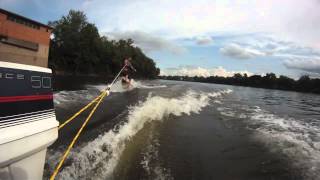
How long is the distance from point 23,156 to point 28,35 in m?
1.48

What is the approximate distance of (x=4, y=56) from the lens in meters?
3.35

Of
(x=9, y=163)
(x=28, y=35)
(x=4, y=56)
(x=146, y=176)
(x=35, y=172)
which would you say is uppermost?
(x=28, y=35)

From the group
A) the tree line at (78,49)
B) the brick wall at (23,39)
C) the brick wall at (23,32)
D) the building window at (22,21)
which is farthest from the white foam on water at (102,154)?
the tree line at (78,49)

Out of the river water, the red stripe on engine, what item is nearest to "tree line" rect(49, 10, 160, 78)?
the river water

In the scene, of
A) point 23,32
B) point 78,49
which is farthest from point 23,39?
point 78,49

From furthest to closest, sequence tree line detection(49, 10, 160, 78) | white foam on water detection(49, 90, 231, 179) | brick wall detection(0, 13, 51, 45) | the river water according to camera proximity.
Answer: tree line detection(49, 10, 160, 78)
the river water
white foam on water detection(49, 90, 231, 179)
brick wall detection(0, 13, 51, 45)

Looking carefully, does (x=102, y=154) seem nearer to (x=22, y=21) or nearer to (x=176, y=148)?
(x=176, y=148)

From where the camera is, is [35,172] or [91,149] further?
[91,149]

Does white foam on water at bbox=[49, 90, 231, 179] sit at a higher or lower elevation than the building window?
lower

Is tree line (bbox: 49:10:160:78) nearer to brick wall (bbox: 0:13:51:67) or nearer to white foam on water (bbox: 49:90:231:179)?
white foam on water (bbox: 49:90:231:179)

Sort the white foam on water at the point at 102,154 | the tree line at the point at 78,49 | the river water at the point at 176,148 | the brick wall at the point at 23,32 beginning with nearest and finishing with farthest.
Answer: the brick wall at the point at 23,32 → the white foam on water at the point at 102,154 → the river water at the point at 176,148 → the tree line at the point at 78,49

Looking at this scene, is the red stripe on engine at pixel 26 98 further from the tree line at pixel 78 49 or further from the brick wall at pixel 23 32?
the tree line at pixel 78 49

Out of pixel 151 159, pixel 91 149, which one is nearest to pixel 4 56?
pixel 91 149

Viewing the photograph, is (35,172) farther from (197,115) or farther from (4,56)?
(197,115)
